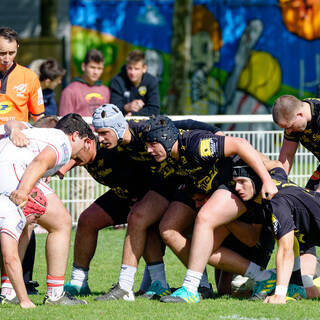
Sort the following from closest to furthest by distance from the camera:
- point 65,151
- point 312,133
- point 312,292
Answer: point 65,151
point 312,292
point 312,133

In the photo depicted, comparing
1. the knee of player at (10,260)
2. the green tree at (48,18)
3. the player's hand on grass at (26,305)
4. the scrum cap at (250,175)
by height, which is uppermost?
the green tree at (48,18)

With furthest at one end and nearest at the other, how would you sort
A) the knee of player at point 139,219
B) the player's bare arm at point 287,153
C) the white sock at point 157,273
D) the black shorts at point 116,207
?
the player's bare arm at point 287,153 < the black shorts at point 116,207 < the white sock at point 157,273 < the knee of player at point 139,219

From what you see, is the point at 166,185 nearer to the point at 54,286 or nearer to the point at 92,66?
the point at 54,286

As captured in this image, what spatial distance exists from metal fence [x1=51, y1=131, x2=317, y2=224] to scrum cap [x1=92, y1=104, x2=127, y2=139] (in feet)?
12.3

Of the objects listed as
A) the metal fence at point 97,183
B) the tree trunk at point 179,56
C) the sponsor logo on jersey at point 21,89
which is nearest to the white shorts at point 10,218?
the sponsor logo on jersey at point 21,89

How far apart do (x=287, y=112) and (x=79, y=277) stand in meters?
2.32

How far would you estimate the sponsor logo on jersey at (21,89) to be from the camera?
8.38 meters

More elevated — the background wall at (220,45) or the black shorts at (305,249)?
the background wall at (220,45)

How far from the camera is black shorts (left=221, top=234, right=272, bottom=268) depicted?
7.39m

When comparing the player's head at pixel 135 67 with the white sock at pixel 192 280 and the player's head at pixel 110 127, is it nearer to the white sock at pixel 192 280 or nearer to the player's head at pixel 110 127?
the player's head at pixel 110 127

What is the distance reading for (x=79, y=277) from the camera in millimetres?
7613

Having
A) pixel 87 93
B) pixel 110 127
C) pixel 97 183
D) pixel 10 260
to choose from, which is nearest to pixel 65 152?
pixel 110 127

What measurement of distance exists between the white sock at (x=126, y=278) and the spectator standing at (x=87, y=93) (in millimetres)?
4267

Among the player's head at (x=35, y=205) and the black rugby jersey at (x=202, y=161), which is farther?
the black rugby jersey at (x=202, y=161)
